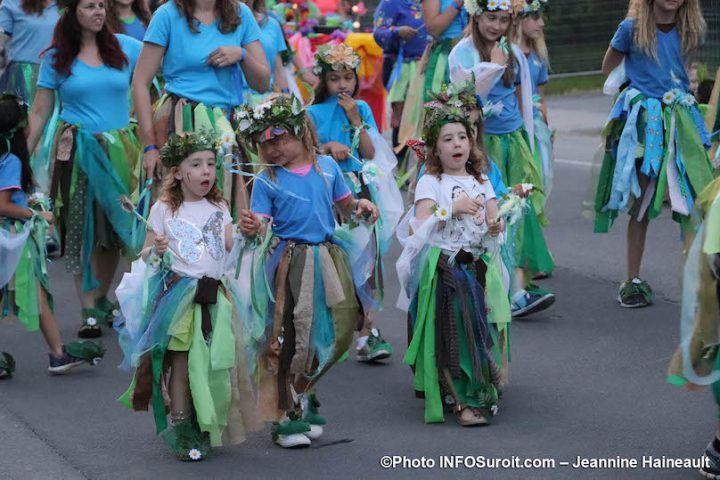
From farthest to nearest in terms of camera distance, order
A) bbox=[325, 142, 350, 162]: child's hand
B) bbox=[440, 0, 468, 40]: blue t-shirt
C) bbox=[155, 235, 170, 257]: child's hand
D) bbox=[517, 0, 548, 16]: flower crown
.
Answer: bbox=[440, 0, 468, 40]: blue t-shirt → bbox=[517, 0, 548, 16]: flower crown → bbox=[325, 142, 350, 162]: child's hand → bbox=[155, 235, 170, 257]: child's hand

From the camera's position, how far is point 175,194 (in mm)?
6676

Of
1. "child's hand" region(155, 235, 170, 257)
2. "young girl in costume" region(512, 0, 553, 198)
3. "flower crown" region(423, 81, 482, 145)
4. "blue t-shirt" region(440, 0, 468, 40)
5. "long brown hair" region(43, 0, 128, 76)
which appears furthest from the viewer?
"blue t-shirt" region(440, 0, 468, 40)

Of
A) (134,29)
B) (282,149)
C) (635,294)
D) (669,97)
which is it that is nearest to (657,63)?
(669,97)

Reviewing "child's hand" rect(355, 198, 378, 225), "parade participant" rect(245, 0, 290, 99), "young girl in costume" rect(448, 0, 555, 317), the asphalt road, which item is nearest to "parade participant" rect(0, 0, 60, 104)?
"parade participant" rect(245, 0, 290, 99)

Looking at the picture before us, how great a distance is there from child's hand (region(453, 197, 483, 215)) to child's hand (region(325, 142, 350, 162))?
1300 millimetres

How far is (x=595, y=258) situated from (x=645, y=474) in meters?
4.92

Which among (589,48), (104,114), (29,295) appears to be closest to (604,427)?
(29,295)

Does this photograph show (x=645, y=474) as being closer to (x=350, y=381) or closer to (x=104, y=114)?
(x=350, y=381)

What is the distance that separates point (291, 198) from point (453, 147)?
918 millimetres

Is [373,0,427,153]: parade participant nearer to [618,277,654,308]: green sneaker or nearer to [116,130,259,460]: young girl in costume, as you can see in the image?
[618,277,654,308]: green sneaker

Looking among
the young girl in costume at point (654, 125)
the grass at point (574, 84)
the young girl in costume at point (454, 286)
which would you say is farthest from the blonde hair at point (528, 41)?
the grass at point (574, 84)

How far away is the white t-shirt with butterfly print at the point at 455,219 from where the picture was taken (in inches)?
275

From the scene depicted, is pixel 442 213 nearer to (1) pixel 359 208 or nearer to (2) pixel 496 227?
(2) pixel 496 227

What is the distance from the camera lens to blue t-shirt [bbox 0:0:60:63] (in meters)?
10.6
